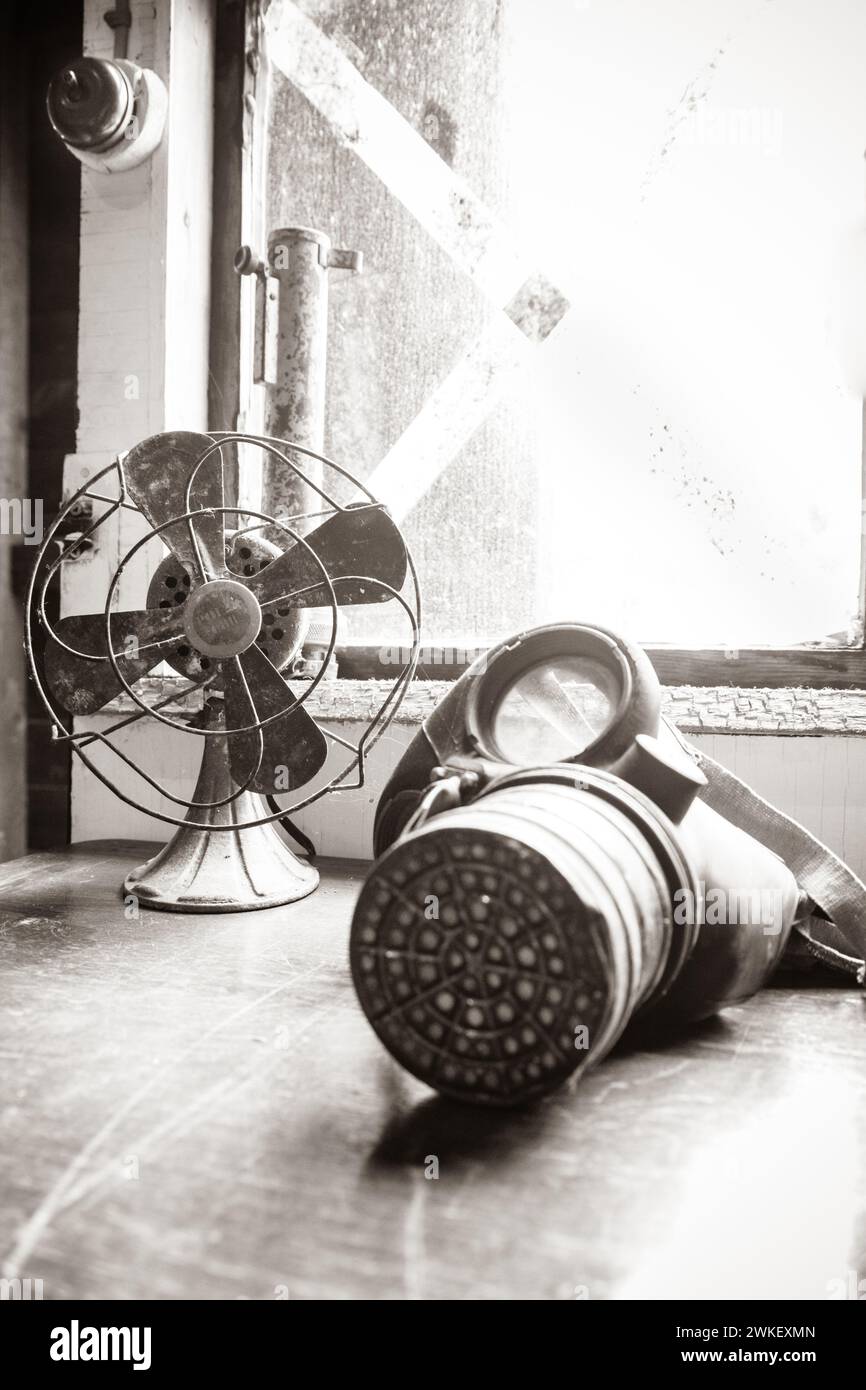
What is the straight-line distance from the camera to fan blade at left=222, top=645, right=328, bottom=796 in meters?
1.61

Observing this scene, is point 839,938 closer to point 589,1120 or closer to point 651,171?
point 589,1120

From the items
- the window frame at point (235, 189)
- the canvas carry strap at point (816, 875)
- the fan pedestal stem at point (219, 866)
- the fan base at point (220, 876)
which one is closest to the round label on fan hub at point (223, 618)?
the fan pedestal stem at point (219, 866)

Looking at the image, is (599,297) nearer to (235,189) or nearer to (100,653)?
(235,189)

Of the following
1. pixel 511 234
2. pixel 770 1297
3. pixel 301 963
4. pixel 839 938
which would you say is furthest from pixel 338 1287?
pixel 511 234

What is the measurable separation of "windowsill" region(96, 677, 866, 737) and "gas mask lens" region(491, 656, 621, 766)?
45 cm

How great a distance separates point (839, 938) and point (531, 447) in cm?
138

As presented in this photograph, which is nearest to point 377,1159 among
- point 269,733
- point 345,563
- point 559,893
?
point 559,893

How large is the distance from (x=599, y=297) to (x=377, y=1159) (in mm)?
1999

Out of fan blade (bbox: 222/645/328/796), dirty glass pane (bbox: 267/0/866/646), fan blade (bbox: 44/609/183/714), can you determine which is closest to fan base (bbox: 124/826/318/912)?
fan blade (bbox: 222/645/328/796)

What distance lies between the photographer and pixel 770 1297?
2.31 ft

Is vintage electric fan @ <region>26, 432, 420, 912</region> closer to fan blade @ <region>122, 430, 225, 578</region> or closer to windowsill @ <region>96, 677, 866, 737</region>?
fan blade @ <region>122, 430, 225, 578</region>

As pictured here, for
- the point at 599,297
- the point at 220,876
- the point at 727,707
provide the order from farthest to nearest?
1. the point at 599,297
2. the point at 727,707
3. the point at 220,876

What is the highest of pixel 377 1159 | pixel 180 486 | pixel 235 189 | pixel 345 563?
pixel 235 189

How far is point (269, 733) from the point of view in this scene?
1.64m
